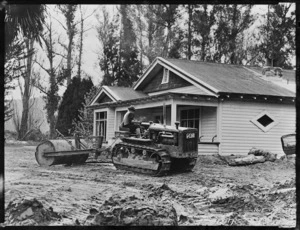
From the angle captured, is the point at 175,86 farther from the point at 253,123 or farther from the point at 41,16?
the point at 41,16

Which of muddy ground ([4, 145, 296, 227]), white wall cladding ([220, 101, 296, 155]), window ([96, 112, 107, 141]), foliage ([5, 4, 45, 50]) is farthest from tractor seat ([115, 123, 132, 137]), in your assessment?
foliage ([5, 4, 45, 50])

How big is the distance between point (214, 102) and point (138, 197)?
495 centimetres

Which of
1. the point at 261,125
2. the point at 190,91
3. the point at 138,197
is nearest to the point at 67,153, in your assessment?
the point at 138,197

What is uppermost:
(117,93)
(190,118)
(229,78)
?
(229,78)

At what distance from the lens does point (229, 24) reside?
754cm

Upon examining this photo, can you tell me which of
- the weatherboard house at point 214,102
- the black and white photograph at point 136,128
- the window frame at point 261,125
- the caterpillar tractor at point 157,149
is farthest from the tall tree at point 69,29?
the window frame at point 261,125

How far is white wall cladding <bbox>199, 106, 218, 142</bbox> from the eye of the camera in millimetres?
10148

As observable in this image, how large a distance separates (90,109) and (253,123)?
2.86m

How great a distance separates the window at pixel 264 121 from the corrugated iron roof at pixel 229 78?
66cm

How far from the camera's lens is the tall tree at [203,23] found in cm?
741

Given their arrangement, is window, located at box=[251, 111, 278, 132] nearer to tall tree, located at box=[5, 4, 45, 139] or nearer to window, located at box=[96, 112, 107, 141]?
window, located at box=[96, 112, 107, 141]

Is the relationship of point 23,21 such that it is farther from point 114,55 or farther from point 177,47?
point 177,47

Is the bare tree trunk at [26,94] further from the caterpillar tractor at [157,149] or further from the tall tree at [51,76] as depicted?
the caterpillar tractor at [157,149]

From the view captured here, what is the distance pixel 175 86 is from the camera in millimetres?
11625
